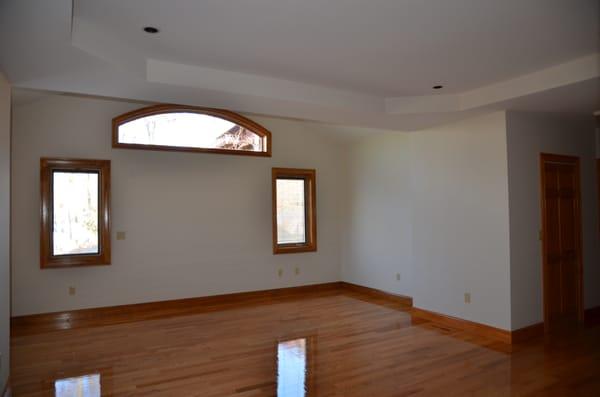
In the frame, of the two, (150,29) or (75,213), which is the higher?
(150,29)

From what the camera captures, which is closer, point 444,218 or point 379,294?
point 444,218

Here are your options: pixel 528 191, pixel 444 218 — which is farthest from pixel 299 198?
pixel 528 191

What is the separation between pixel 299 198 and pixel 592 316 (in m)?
4.56

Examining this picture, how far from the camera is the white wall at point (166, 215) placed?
5.24 meters

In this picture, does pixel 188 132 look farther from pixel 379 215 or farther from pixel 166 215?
pixel 379 215

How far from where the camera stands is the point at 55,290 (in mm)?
5312

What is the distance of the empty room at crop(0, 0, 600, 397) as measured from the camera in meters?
2.95

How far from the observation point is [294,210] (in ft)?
24.1

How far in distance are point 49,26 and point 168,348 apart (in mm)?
3258

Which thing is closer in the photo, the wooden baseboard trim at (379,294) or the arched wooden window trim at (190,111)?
the arched wooden window trim at (190,111)

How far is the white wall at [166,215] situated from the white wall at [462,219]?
224 centimetres

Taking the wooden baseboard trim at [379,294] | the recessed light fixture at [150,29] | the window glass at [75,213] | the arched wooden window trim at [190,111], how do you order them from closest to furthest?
the recessed light fixture at [150,29] → the window glass at [75,213] → the arched wooden window trim at [190,111] → the wooden baseboard trim at [379,294]

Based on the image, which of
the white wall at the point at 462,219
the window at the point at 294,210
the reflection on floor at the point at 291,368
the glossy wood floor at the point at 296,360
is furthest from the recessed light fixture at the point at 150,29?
the window at the point at 294,210

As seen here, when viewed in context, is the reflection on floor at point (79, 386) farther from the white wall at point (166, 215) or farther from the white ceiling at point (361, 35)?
the white ceiling at point (361, 35)
